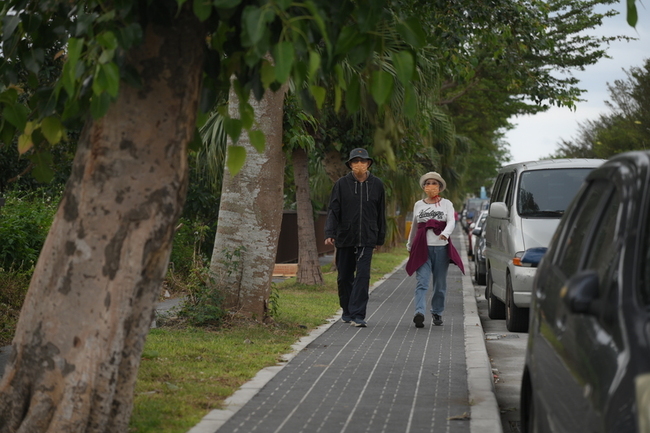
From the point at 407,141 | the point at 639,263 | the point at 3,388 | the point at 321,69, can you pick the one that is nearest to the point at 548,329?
the point at 639,263

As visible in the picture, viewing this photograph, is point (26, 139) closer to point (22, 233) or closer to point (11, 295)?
point (11, 295)

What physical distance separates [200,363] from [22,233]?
418 centimetres

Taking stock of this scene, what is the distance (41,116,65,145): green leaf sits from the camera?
4590 mm

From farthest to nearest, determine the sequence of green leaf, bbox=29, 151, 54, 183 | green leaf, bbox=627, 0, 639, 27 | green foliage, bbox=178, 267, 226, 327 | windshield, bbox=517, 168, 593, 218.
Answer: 1. windshield, bbox=517, 168, 593, 218
2. green foliage, bbox=178, 267, 226, 327
3. green leaf, bbox=29, 151, 54, 183
4. green leaf, bbox=627, 0, 639, 27

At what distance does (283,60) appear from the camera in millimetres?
3529

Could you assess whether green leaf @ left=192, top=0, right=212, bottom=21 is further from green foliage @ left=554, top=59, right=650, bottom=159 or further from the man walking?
green foliage @ left=554, top=59, right=650, bottom=159

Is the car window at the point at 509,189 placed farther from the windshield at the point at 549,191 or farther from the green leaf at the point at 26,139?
the green leaf at the point at 26,139

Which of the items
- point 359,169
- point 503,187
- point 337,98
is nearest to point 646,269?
point 337,98

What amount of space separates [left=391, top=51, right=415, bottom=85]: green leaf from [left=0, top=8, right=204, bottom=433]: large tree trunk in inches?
51.7

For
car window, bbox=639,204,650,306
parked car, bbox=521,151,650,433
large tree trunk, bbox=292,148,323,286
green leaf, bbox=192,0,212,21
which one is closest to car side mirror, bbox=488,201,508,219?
large tree trunk, bbox=292,148,323,286

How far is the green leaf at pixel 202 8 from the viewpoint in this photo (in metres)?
3.89

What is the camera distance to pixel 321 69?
4.14 meters

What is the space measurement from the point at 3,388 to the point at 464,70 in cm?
1102

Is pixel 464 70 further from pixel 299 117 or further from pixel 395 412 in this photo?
pixel 395 412
